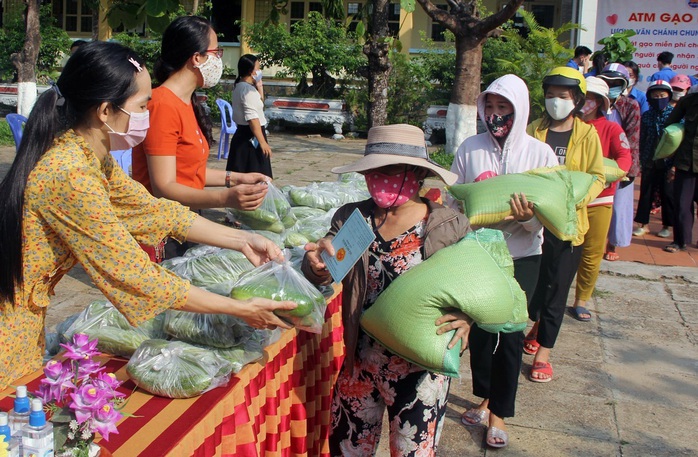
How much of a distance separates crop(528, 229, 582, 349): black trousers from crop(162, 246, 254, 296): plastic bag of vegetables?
1.86 m

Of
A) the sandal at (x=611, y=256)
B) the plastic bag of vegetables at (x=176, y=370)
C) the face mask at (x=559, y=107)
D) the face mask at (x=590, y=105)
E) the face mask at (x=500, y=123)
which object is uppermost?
the face mask at (x=590, y=105)

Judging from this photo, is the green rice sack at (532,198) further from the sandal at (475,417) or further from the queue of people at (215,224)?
the sandal at (475,417)

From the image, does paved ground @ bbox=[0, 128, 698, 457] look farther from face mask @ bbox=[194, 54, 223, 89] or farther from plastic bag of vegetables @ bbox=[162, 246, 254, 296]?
face mask @ bbox=[194, 54, 223, 89]

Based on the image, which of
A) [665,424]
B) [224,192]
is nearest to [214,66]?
[224,192]

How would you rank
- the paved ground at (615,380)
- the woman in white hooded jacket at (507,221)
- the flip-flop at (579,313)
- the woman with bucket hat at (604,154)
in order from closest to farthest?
the woman in white hooded jacket at (507,221) → the paved ground at (615,380) → the woman with bucket hat at (604,154) → the flip-flop at (579,313)

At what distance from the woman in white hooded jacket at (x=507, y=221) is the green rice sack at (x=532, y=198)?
0.22 feet

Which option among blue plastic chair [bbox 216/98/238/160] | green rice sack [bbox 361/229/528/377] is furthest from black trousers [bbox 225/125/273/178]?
green rice sack [bbox 361/229/528/377]

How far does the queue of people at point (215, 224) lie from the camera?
194cm

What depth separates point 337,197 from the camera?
4637 mm

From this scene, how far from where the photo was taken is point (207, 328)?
239 centimetres

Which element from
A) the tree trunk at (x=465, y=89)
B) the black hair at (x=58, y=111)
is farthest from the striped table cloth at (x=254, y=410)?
the tree trunk at (x=465, y=89)

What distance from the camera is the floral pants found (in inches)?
101

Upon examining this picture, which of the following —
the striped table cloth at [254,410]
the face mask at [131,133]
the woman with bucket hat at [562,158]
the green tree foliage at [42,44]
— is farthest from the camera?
the green tree foliage at [42,44]

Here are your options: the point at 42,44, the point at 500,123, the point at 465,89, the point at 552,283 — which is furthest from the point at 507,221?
the point at 42,44
